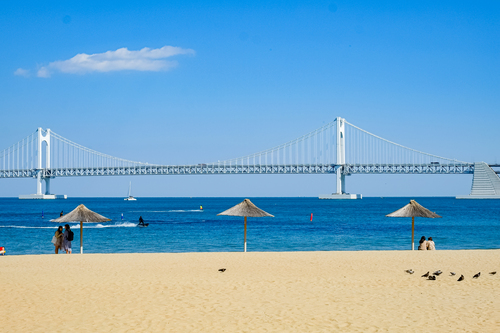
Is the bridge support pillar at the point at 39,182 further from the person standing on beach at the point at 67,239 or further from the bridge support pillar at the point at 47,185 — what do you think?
the person standing on beach at the point at 67,239

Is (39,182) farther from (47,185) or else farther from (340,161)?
(340,161)

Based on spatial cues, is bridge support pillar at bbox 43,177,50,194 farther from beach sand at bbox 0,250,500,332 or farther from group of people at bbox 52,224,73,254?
beach sand at bbox 0,250,500,332

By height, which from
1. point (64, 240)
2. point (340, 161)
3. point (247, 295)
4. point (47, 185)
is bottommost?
point (247, 295)

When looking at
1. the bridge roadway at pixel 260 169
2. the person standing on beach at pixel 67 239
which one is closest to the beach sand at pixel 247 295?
the person standing on beach at pixel 67 239

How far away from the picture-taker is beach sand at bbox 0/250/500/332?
711 cm

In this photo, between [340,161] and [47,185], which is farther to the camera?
[47,185]

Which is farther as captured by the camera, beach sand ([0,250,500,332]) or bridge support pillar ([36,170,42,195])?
bridge support pillar ([36,170,42,195])

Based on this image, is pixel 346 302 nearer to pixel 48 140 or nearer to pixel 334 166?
pixel 334 166

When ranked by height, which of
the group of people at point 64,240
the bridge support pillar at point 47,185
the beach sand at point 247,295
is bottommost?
the beach sand at point 247,295

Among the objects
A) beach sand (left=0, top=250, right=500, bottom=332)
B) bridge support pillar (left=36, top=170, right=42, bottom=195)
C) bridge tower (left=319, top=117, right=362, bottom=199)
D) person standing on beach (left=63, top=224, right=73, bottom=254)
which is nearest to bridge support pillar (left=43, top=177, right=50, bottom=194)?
bridge support pillar (left=36, top=170, right=42, bottom=195)

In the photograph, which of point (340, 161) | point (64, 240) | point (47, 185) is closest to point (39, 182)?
point (47, 185)

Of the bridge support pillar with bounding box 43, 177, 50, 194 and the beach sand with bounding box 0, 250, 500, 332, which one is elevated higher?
the bridge support pillar with bounding box 43, 177, 50, 194

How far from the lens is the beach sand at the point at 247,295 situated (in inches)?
280

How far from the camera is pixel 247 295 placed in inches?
358
